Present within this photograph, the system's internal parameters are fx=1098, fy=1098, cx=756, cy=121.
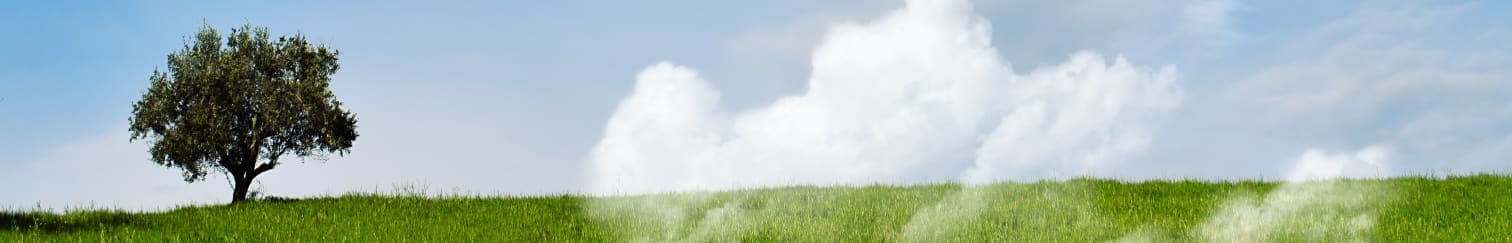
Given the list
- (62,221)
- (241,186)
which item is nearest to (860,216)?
(62,221)

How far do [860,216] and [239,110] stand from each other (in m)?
18.3

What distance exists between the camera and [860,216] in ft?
57.5

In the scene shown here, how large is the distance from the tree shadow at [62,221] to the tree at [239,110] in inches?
239

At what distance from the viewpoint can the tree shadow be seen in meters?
19.3

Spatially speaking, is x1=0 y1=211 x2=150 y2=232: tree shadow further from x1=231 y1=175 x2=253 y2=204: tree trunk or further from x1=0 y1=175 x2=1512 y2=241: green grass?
x1=231 y1=175 x2=253 y2=204: tree trunk

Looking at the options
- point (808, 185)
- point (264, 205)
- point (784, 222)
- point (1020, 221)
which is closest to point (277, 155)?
point (264, 205)

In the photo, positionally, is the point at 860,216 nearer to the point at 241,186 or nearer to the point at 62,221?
the point at 62,221

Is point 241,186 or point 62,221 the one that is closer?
point 62,221

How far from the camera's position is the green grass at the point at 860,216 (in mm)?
15797

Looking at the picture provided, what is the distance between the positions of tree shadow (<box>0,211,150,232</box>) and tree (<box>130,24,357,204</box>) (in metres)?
6.06

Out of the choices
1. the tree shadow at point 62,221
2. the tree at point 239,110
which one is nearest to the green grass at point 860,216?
the tree shadow at point 62,221

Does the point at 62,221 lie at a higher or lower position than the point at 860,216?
higher

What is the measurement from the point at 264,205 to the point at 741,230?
11.9 m

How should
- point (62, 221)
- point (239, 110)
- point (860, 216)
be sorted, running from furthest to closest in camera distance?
point (239, 110), point (62, 221), point (860, 216)
